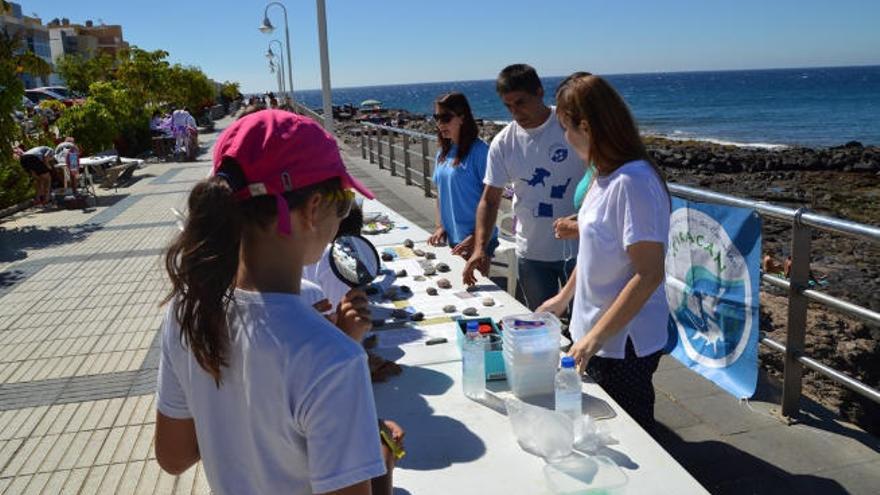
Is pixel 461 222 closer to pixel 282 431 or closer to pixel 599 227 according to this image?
pixel 599 227

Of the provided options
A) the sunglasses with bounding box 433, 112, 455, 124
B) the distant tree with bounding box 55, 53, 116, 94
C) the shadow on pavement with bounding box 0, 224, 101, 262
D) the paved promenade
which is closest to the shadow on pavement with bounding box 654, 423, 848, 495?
the paved promenade

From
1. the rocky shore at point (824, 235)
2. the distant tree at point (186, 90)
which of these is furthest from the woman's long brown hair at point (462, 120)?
the distant tree at point (186, 90)

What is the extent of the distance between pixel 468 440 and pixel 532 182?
1872 mm

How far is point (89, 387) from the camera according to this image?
474 cm

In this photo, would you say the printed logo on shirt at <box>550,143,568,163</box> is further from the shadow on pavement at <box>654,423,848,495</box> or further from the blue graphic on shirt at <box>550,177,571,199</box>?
the shadow on pavement at <box>654,423,848,495</box>

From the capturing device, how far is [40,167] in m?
12.9

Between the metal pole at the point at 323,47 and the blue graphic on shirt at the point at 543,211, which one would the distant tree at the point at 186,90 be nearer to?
the metal pole at the point at 323,47

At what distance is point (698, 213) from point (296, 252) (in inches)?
119

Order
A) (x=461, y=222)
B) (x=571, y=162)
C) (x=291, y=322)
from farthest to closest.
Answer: (x=461, y=222) < (x=571, y=162) < (x=291, y=322)

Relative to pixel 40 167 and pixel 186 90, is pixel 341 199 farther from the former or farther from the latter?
pixel 186 90

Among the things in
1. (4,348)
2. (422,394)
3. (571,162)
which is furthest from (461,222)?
(4,348)

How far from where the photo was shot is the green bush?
657 inches

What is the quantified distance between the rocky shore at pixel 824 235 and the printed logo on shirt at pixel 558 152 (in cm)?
219

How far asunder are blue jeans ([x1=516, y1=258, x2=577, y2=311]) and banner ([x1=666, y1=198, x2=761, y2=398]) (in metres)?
0.61
